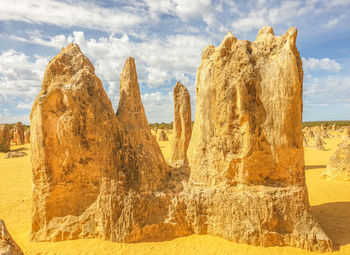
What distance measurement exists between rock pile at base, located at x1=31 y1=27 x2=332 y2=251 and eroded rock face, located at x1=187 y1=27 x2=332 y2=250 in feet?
0.08

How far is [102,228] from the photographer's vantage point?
5.45 m

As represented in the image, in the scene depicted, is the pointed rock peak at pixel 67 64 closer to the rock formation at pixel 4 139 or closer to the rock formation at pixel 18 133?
the rock formation at pixel 4 139

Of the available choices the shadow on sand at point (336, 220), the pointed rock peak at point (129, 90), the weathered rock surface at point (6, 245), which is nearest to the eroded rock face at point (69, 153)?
the pointed rock peak at point (129, 90)

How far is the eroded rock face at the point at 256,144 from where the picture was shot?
17.1 feet

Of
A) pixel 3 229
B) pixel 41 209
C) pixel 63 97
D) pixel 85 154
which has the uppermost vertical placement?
pixel 63 97

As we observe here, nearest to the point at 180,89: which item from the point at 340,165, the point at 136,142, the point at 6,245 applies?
the point at 136,142

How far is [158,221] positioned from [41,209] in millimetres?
2839

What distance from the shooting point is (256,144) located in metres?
5.43

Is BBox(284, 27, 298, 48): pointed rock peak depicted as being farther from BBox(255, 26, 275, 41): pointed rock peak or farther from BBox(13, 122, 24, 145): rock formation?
BBox(13, 122, 24, 145): rock formation

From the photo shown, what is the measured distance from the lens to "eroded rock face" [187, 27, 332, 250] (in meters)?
5.22

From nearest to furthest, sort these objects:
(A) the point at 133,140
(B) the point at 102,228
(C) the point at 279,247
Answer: (C) the point at 279,247, (B) the point at 102,228, (A) the point at 133,140

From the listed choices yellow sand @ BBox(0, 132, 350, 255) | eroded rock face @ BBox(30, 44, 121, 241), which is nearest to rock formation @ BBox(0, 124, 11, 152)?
yellow sand @ BBox(0, 132, 350, 255)

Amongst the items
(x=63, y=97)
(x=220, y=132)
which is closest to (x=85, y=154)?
(x=63, y=97)

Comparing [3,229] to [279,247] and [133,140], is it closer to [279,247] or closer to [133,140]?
[133,140]
